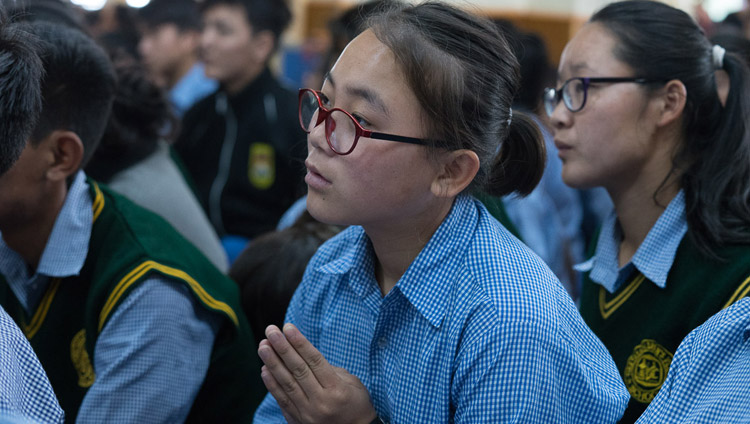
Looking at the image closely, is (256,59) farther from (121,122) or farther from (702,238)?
(702,238)

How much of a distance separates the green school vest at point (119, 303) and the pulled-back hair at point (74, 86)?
151 millimetres

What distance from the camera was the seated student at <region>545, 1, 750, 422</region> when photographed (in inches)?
65.3

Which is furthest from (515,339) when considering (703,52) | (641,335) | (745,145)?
(703,52)

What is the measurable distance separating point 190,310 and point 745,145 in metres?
1.27

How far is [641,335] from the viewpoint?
165 cm

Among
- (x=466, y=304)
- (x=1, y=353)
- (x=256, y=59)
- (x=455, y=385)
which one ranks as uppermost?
(x=1, y=353)

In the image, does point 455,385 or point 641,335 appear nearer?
point 455,385

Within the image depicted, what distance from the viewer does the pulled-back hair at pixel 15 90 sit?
4.00ft

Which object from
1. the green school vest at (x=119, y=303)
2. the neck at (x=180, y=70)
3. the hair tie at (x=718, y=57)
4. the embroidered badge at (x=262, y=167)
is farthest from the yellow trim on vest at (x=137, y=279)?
the neck at (x=180, y=70)

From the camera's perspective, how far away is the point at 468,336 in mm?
1219

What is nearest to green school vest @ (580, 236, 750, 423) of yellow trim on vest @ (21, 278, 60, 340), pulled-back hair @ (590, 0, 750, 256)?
pulled-back hair @ (590, 0, 750, 256)

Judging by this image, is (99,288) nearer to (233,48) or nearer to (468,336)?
(468,336)

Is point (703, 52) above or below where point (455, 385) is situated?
above

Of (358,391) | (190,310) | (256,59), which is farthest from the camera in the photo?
(256,59)
